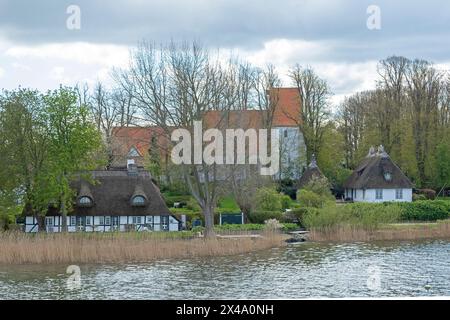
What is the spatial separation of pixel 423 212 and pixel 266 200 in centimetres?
929

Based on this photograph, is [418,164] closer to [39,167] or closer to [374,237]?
[374,237]

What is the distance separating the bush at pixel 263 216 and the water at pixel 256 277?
33.3 feet

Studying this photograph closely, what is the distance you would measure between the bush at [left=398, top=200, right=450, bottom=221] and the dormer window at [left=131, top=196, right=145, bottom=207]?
15.2 metres

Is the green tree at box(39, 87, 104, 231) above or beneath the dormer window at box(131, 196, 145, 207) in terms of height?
above

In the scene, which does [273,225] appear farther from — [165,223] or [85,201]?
[85,201]

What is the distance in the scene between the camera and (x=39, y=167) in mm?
36875

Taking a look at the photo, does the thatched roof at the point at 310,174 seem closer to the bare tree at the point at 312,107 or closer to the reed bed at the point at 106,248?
the bare tree at the point at 312,107

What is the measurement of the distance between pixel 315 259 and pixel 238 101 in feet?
50.7

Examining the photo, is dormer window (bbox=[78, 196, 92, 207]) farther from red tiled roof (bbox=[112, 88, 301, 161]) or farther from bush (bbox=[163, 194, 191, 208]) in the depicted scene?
bush (bbox=[163, 194, 191, 208])

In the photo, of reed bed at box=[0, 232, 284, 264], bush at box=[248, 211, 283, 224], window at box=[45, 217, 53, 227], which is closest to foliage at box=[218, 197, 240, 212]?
bush at box=[248, 211, 283, 224]

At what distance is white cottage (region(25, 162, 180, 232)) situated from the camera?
3944 cm

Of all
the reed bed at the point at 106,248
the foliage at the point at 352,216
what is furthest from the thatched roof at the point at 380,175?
the reed bed at the point at 106,248
